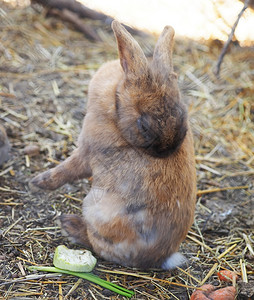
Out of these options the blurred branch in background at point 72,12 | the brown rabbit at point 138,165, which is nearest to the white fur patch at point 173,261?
the brown rabbit at point 138,165

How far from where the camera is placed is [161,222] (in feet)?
10.1

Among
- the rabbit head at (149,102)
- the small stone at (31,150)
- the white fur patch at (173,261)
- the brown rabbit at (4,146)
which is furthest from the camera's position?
the small stone at (31,150)

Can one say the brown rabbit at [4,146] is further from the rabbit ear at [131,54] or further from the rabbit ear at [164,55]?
the rabbit ear at [164,55]

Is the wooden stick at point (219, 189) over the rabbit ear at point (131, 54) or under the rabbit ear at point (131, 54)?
under

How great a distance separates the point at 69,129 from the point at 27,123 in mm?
426

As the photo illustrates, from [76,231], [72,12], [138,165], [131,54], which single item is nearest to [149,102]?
[131,54]

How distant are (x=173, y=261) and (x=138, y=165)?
0.79 m

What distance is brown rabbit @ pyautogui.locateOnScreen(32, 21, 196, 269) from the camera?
2.88m

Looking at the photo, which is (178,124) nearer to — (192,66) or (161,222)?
(161,222)

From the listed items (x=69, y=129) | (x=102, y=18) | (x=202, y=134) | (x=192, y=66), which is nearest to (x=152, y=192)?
(x=69, y=129)

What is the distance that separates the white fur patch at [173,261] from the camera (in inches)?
129

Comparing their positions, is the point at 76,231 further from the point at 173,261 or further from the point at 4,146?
the point at 4,146

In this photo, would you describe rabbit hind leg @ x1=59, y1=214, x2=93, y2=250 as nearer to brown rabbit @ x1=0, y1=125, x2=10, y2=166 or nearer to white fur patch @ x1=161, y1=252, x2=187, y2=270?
white fur patch @ x1=161, y1=252, x2=187, y2=270

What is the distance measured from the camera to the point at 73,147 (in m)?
4.45
